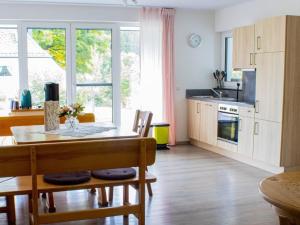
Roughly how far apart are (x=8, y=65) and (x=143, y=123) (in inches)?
126

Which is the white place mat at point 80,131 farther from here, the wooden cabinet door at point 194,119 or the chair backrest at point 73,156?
the wooden cabinet door at point 194,119

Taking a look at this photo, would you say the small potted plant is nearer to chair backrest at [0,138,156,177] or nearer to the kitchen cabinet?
chair backrest at [0,138,156,177]

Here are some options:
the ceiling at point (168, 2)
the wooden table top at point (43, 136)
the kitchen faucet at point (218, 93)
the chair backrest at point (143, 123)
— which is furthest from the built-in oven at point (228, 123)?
the wooden table top at point (43, 136)

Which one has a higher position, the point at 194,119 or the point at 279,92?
the point at 279,92

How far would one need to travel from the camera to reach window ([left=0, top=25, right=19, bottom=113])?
638 cm

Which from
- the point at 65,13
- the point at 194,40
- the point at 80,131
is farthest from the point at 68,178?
the point at 194,40

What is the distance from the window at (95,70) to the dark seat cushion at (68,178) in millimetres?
3776

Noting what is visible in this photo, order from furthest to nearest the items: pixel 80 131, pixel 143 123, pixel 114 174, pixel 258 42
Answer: pixel 258 42 → pixel 143 123 → pixel 80 131 → pixel 114 174

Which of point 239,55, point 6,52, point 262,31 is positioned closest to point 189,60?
point 239,55

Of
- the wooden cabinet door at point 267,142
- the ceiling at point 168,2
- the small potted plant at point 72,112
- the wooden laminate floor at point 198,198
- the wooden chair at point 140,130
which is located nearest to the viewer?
the wooden laminate floor at point 198,198

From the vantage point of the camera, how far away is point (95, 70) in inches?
267

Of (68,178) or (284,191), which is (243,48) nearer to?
(68,178)

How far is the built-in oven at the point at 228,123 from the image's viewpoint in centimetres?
589

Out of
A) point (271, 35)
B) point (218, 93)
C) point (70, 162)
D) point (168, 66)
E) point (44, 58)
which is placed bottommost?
point (70, 162)
